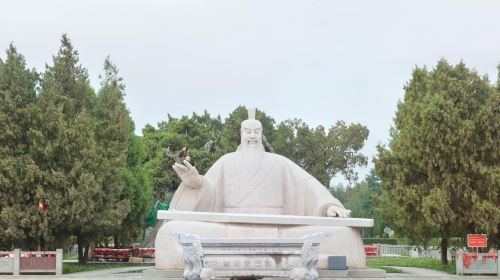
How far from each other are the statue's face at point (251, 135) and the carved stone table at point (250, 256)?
461 centimetres

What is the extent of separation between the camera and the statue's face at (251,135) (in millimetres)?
14164

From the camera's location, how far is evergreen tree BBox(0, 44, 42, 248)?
19.4 metres

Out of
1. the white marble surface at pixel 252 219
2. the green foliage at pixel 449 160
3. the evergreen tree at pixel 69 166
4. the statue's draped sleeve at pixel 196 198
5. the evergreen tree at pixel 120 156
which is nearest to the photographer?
the white marble surface at pixel 252 219

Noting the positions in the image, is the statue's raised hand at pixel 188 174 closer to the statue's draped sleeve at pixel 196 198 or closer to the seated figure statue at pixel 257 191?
the seated figure statue at pixel 257 191

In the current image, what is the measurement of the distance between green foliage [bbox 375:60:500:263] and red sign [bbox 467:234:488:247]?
0.33 metres

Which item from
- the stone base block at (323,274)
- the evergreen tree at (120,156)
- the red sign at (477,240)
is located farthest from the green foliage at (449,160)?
the evergreen tree at (120,156)

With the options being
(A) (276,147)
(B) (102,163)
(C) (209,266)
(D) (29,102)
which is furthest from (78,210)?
(A) (276,147)

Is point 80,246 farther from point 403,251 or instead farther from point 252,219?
point 403,251

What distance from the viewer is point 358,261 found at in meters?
12.7

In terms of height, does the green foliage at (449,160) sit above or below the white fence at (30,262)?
above

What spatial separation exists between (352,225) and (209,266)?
3.91m

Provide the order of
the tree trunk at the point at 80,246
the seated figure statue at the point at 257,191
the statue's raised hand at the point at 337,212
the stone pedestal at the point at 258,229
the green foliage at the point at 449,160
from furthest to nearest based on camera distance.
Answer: the tree trunk at the point at 80,246, the green foliage at the point at 449,160, the statue's raised hand at the point at 337,212, the seated figure statue at the point at 257,191, the stone pedestal at the point at 258,229

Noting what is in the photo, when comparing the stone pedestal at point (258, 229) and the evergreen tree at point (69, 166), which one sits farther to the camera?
the evergreen tree at point (69, 166)

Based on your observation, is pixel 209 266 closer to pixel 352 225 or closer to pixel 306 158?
pixel 352 225
